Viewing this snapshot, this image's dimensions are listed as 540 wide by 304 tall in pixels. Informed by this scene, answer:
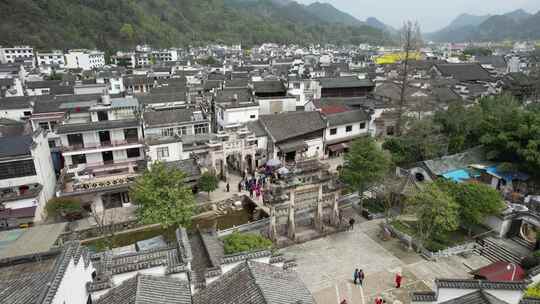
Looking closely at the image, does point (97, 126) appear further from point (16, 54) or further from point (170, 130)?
point (16, 54)

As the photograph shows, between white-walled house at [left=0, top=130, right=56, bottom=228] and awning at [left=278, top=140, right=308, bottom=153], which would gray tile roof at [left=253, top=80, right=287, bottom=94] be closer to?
awning at [left=278, top=140, right=308, bottom=153]

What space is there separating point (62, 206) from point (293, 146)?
23601mm

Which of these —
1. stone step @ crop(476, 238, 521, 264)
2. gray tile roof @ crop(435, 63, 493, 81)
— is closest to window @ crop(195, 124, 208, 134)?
stone step @ crop(476, 238, 521, 264)

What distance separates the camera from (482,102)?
1547 inches

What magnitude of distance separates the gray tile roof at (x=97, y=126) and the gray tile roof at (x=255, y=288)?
77.3 feet

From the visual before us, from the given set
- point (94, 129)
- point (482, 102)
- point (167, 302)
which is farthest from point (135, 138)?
point (482, 102)

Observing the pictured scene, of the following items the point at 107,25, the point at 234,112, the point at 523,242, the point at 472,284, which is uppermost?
the point at 107,25

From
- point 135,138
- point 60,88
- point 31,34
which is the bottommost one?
point 135,138

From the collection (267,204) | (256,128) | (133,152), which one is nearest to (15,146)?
(133,152)

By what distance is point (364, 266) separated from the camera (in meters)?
21.7

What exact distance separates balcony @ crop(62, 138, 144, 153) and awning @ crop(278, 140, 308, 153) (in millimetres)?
15360

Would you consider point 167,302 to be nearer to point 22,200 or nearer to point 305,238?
point 305,238

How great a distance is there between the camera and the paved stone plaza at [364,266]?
63.3ft

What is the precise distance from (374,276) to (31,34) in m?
125
